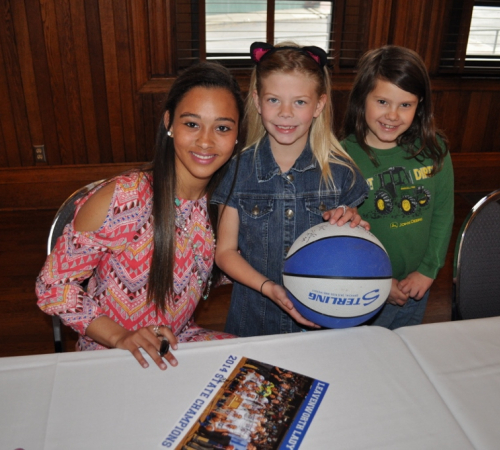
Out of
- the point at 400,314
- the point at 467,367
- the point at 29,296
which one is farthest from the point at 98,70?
the point at 467,367

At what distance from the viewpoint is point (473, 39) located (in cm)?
423

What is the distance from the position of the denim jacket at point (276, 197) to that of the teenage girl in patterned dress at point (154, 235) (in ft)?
0.41

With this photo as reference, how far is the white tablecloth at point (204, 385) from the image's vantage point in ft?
2.94

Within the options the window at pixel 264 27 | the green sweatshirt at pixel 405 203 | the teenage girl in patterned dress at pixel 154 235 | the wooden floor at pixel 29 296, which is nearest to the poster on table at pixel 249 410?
the teenage girl in patterned dress at pixel 154 235

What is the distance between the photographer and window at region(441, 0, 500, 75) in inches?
155

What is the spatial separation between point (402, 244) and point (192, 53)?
281 cm

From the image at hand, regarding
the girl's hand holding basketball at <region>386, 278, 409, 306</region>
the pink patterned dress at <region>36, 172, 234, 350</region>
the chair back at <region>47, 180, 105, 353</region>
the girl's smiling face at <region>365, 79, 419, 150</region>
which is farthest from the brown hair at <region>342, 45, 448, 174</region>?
the chair back at <region>47, 180, 105, 353</region>

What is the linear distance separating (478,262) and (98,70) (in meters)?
3.12

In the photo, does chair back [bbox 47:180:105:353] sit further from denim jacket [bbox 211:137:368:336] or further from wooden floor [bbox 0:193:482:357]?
wooden floor [bbox 0:193:482:357]

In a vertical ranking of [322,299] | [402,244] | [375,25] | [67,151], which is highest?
[375,25]

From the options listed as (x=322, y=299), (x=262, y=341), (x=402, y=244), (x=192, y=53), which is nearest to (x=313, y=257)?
(x=322, y=299)

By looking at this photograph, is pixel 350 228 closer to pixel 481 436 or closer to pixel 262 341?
pixel 262 341

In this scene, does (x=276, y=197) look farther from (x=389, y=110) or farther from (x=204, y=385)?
(x=204, y=385)

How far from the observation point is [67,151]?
3836mm
